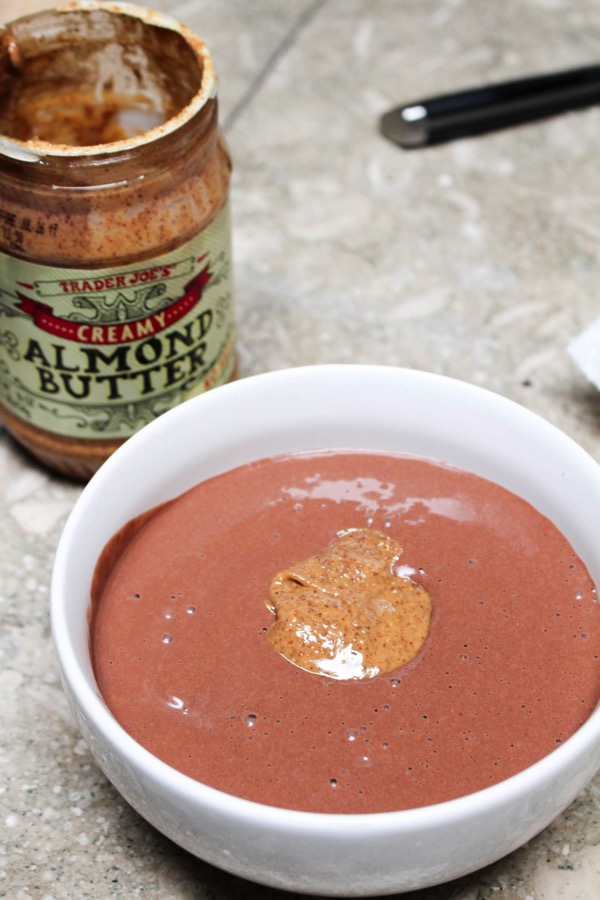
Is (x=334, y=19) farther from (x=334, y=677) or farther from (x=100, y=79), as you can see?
(x=334, y=677)

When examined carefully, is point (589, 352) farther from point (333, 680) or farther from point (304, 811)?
point (304, 811)

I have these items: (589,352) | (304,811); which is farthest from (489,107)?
(304,811)

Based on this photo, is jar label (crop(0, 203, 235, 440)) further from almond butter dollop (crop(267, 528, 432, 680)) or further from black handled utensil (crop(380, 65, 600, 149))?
black handled utensil (crop(380, 65, 600, 149))

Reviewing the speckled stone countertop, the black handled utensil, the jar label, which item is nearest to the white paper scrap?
the speckled stone countertop

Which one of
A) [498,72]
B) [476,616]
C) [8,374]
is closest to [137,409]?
[8,374]

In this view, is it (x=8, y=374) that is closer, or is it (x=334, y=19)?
(x=8, y=374)

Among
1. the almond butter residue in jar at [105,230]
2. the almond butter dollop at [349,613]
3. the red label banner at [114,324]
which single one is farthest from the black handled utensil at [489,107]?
the almond butter dollop at [349,613]
